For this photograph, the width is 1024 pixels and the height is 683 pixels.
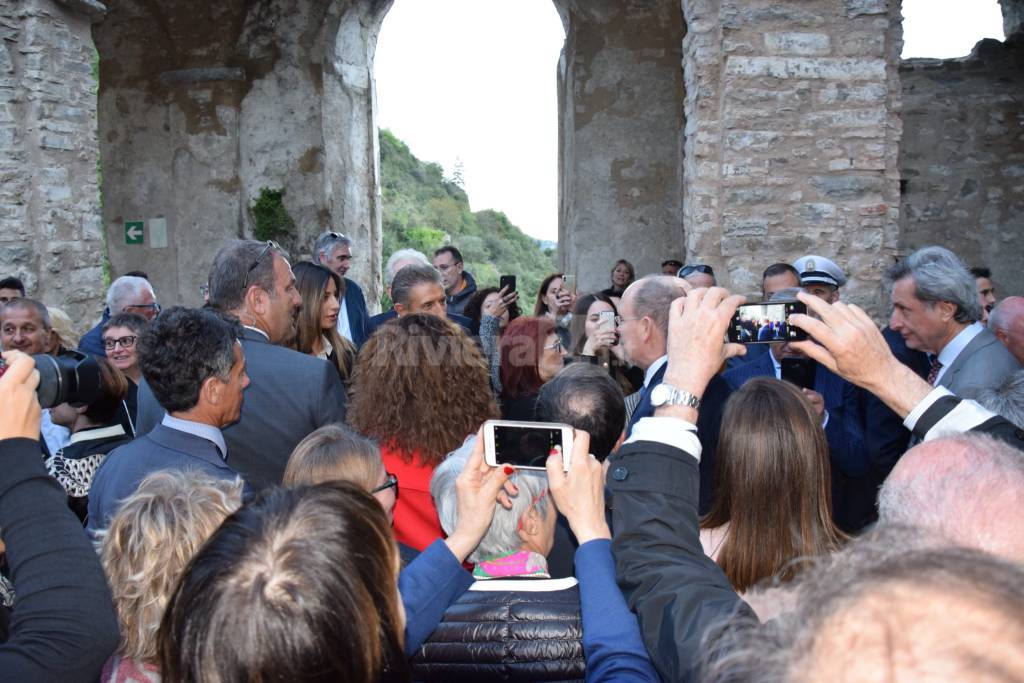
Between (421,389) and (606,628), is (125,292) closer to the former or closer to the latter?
(421,389)

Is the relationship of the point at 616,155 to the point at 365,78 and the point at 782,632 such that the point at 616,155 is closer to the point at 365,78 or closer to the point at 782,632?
the point at 365,78

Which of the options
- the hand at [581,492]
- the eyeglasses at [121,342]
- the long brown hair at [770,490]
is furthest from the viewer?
the eyeglasses at [121,342]

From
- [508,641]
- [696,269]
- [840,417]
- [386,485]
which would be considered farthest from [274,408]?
[696,269]

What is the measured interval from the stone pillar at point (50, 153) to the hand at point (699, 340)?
18.8 feet

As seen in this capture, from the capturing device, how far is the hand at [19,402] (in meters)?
1.44

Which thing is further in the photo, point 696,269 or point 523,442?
point 696,269

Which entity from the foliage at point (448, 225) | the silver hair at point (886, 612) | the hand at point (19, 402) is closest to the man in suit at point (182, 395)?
the hand at point (19, 402)

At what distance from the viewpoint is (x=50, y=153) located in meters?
6.08

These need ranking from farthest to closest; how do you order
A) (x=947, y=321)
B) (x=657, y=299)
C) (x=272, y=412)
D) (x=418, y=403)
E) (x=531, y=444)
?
(x=947, y=321), (x=657, y=299), (x=272, y=412), (x=418, y=403), (x=531, y=444)

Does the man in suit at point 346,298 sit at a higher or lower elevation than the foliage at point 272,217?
lower

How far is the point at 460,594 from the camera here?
1.73 metres

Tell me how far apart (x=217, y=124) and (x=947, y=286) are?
28.0 ft

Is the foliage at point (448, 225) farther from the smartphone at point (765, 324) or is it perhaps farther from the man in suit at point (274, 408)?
the smartphone at point (765, 324)

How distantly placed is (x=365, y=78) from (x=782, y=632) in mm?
10232
